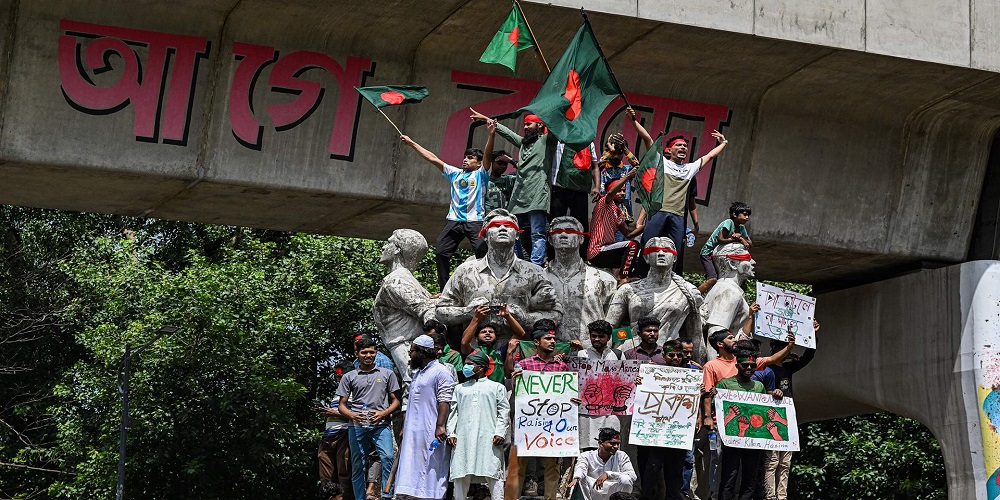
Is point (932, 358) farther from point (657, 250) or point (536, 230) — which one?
point (536, 230)

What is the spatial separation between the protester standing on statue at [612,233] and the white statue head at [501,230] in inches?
55.8

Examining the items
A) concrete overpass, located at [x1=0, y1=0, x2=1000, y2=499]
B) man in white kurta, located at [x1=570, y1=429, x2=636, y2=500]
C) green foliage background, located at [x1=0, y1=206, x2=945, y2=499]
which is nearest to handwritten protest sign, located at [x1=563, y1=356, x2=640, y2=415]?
man in white kurta, located at [x1=570, y1=429, x2=636, y2=500]

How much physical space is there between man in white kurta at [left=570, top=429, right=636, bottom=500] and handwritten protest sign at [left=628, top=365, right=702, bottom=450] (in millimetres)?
403

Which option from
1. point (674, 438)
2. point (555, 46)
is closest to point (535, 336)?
point (674, 438)

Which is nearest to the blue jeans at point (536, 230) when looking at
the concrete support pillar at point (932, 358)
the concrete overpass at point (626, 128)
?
the concrete overpass at point (626, 128)

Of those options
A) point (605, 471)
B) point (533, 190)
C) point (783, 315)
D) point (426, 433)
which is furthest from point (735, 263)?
point (426, 433)

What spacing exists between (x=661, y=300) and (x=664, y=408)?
4.84ft

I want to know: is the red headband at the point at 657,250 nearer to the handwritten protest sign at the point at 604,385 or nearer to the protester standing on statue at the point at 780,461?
the handwritten protest sign at the point at 604,385

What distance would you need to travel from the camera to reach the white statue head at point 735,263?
1753cm

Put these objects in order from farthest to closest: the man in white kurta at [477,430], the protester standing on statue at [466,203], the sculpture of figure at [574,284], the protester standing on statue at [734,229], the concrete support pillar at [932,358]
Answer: the concrete support pillar at [932,358] → the protester standing on statue at [734,229] → the protester standing on statue at [466,203] → the sculpture of figure at [574,284] → the man in white kurta at [477,430]

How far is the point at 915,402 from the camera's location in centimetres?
2245

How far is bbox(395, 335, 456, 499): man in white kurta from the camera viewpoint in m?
14.6

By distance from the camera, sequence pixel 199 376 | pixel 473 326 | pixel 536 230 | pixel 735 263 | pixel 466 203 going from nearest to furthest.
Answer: pixel 473 326 → pixel 536 230 → pixel 466 203 → pixel 735 263 → pixel 199 376

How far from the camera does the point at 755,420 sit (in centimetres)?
1550
